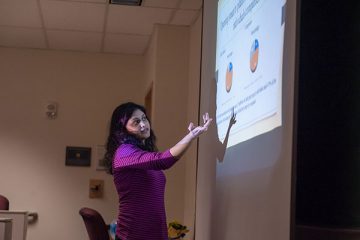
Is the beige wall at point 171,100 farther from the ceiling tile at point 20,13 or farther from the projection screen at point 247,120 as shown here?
the projection screen at point 247,120

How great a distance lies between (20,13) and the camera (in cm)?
482

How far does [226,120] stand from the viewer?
95.3 inches

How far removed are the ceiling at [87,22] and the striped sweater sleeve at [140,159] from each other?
2.30m

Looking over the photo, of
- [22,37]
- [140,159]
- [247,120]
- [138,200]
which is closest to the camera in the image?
[247,120]

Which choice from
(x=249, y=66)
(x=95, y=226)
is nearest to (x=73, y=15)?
(x=95, y=226)

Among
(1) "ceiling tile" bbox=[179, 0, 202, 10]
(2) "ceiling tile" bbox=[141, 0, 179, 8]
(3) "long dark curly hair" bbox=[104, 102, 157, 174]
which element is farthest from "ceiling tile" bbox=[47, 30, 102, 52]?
(3) "long dark curly hair" bbox=[104, 102, 157, 174]

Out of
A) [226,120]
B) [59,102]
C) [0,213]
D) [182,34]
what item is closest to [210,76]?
[226,120]

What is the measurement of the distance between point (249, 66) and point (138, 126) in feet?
2.23

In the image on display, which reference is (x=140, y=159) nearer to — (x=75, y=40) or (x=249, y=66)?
(x=249, y=66)

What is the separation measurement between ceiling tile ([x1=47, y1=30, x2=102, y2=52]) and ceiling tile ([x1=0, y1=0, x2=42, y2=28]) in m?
0.31

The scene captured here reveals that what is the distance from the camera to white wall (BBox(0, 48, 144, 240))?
5766 mm

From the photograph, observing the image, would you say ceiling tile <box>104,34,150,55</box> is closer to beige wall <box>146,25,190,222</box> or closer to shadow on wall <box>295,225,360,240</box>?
beige wall <box>146,25,190,222</box>

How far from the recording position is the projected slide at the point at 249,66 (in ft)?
5.87

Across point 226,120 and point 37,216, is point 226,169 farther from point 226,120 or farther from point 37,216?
point 37,216
